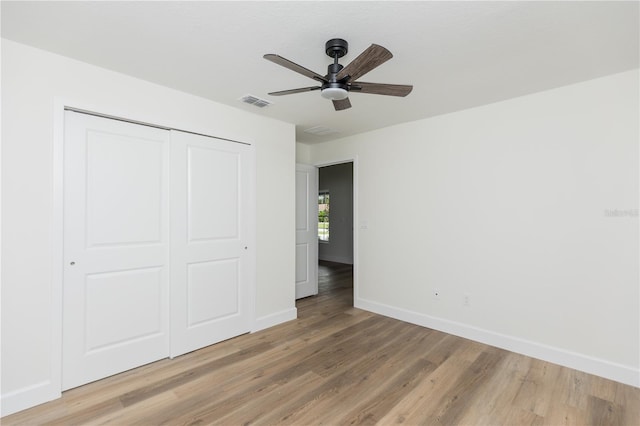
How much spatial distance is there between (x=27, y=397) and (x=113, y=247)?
113 centimetres

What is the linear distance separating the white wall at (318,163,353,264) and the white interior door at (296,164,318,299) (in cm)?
324

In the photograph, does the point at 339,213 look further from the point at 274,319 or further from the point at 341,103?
the point at 341,103

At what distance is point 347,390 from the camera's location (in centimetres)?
235

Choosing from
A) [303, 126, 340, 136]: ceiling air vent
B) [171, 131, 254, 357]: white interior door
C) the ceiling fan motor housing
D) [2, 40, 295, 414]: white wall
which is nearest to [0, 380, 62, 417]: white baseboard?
[2, 40, 295, 414]: white wall

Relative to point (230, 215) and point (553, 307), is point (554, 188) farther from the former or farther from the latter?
point (230, 215)

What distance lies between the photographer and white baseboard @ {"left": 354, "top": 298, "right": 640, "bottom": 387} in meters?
2.48

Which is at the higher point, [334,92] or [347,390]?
[334,92]

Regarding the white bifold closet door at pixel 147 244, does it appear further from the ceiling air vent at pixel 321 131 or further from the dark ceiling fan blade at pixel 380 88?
the dark ceiling fan blade at pixel 380 88

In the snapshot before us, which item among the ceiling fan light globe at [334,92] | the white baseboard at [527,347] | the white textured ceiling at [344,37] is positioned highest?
the white textured ceiling at [344,37]

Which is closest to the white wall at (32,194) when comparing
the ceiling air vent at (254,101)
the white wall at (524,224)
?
the ceiling air vent at (254,101)

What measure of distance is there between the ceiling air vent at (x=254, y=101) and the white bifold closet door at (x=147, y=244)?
19.2 inches

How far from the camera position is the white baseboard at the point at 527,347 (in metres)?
2.48

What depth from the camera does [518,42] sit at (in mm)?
2057

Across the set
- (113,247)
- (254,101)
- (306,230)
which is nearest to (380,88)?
(254,101)
